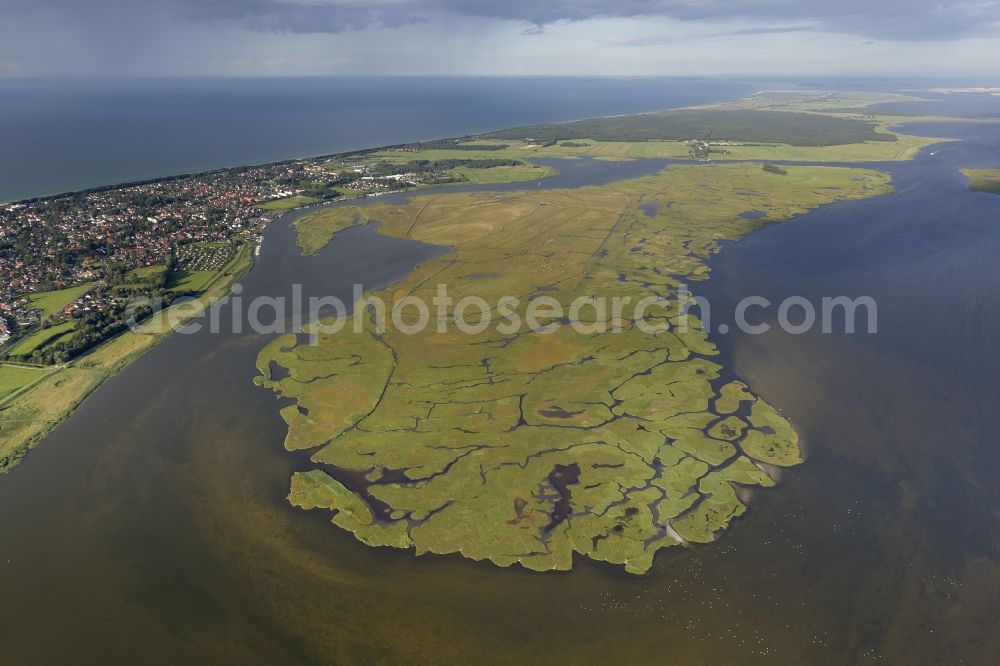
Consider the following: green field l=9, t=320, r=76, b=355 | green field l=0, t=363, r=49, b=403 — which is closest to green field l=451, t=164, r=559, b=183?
green field l=9, t=320, r=76, b=355

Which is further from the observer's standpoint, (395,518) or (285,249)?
(285,249)

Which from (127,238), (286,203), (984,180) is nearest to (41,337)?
(127,238)

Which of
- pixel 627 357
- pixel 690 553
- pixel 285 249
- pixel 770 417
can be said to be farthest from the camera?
pixel 285 249

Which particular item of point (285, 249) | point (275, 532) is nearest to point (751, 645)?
point (275, 532)

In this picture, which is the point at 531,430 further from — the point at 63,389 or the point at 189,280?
the point at 189,280

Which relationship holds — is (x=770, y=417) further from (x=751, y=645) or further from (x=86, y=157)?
(x=86, y=157)

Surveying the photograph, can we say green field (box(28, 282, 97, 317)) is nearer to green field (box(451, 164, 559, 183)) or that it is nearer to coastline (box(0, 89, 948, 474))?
coastline (box(0, 89, 948, 474))

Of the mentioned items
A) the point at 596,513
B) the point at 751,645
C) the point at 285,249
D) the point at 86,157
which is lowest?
the point at 751,645

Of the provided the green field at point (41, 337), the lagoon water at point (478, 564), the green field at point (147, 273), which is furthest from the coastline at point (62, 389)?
the green field at point (147, 273)
